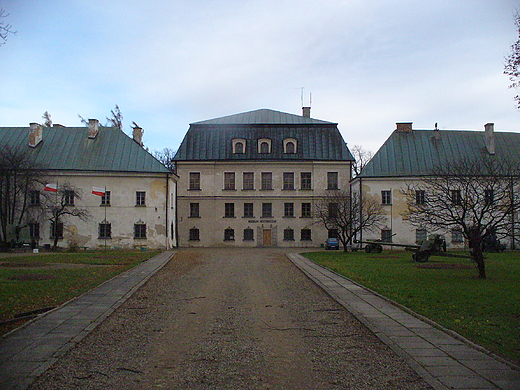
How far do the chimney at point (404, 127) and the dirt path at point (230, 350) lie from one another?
1500 inches

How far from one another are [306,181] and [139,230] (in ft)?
55.3

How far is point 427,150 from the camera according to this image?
47.4 m

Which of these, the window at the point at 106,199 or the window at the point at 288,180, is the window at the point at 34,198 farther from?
the window at the point at 288,180

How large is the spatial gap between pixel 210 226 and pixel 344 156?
14597 millimetres

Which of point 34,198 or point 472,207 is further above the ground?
point 34,198

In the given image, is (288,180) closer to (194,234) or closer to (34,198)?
(194,234)

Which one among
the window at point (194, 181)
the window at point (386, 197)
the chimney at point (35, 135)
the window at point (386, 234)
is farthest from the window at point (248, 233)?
the chimney at point (35, 135)

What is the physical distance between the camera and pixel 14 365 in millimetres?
6727

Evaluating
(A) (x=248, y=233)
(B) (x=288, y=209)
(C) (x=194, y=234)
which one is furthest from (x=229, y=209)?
(B) (x=288, y=209)

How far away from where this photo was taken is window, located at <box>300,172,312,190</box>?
4956 cm

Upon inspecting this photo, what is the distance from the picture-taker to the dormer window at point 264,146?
163 ft

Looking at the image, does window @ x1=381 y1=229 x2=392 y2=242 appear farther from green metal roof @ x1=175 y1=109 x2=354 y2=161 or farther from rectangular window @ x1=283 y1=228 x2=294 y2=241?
rectangular window @ x1=283 y1=228 x2=294 y2=241

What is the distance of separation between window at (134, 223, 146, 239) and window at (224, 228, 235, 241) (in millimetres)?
9372

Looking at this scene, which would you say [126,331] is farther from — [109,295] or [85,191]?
[85,191]
